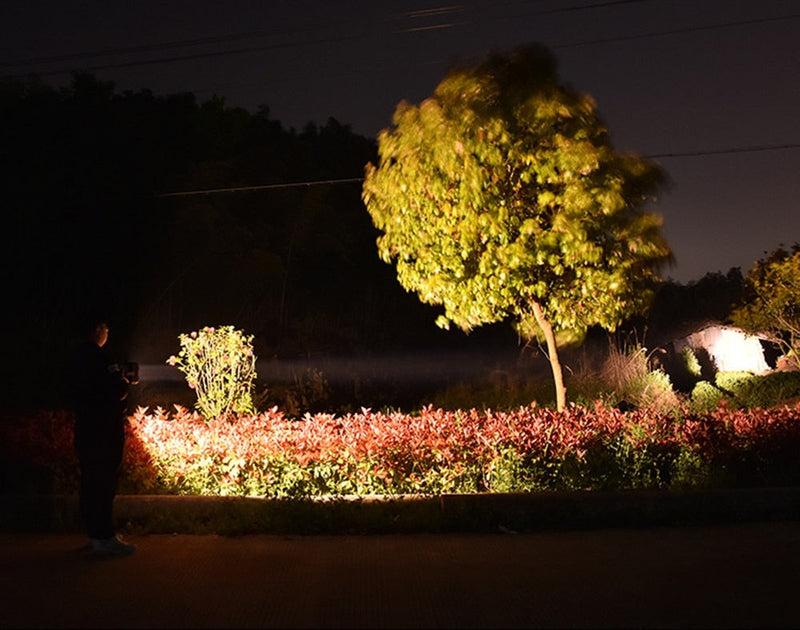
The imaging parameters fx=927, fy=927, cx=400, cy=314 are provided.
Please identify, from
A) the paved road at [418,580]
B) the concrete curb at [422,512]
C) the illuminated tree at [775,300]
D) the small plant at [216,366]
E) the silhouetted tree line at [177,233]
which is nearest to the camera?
the paved road at [418,580]

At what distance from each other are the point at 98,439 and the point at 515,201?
211 inches

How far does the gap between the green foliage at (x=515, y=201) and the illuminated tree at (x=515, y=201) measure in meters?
0.01

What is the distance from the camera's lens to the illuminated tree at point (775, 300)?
20.1 metres

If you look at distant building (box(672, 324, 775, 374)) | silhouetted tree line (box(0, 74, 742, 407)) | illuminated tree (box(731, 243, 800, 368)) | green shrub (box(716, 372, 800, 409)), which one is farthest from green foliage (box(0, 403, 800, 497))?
distant building (box(672, 324, 775, 374))

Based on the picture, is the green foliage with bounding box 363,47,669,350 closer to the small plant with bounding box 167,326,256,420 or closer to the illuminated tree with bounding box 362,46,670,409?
the illuminated tree with bounding box 362,46,670,409

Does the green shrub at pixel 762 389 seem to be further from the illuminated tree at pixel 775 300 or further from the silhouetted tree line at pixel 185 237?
the silhouetted tree line at pixel 185 237

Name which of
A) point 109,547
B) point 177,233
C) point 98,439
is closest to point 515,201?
point 98,439

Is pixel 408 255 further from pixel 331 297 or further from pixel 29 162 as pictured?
pixel 331 297

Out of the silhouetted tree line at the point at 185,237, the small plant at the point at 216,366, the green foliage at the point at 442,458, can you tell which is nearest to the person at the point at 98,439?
the green foliage at the point at 442,458

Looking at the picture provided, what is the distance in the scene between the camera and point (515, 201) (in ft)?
33.9

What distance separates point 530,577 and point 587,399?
9.48m

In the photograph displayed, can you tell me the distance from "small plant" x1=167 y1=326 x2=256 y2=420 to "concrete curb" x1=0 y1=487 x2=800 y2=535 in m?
2.91

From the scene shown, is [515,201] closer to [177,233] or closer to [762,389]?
[762,389]

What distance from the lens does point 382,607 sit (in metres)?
5.75
